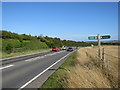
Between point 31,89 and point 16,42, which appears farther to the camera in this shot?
point 16,42

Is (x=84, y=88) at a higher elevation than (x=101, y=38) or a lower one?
lower

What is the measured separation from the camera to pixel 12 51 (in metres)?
34.9

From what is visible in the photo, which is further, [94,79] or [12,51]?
[12,51]

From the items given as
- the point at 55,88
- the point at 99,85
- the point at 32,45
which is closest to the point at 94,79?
the point at 99,85

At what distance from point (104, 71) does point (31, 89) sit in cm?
324

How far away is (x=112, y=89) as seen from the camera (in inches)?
233

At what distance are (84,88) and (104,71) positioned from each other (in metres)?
2.39

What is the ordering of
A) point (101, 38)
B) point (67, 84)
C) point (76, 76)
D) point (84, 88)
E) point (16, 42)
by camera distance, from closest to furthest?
point (84, 88) → point (67, 84) → point (76, 76) → point (101, 38) → point (16, 42)

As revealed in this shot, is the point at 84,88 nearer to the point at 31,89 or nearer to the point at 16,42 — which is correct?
the point at 31,89

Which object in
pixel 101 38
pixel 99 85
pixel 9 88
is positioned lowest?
pixel 9 88

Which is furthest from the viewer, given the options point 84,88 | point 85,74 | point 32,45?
point 32,45

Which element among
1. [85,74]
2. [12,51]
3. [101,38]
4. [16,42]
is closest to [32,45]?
[16,42]

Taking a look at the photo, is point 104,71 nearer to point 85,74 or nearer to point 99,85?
point 85,74

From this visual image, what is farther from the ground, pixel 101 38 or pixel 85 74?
pixel 101 38
